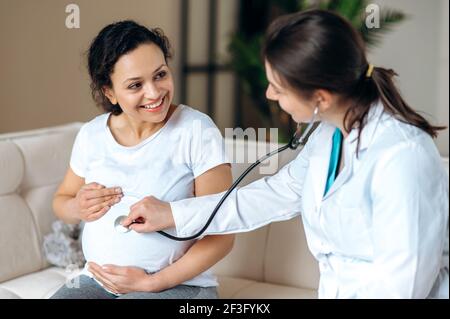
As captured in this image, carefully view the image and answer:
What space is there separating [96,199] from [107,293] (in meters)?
0.16

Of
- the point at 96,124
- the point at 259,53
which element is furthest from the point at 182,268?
the point at 259,53

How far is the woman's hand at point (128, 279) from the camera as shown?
3.71 ft

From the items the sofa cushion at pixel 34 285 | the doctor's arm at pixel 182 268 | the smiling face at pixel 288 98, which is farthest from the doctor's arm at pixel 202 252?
the sofa cushion at pixel 34 285

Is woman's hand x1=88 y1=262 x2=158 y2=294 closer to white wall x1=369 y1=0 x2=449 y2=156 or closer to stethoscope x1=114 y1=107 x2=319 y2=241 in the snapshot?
stethoscope x1=114 y1=107 x2=319 y2=241

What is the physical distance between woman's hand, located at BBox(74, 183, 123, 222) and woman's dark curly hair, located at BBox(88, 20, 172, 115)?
6.2 inches

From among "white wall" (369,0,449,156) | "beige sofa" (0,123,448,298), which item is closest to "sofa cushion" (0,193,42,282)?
"beige sofa" (0,123,448,298)

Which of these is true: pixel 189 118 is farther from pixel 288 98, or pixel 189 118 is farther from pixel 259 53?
pixel 259 53

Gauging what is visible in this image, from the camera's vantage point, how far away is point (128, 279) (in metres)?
1.13

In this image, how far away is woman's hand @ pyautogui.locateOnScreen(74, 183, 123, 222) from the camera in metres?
1.12

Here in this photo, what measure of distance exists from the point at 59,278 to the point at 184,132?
57cm

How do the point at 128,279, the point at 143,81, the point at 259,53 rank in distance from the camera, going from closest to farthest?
the point at 143,81 < the point at 128,279 < the point at 259,53

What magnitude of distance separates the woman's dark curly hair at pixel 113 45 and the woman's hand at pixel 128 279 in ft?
0.93

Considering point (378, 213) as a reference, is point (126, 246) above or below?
below
